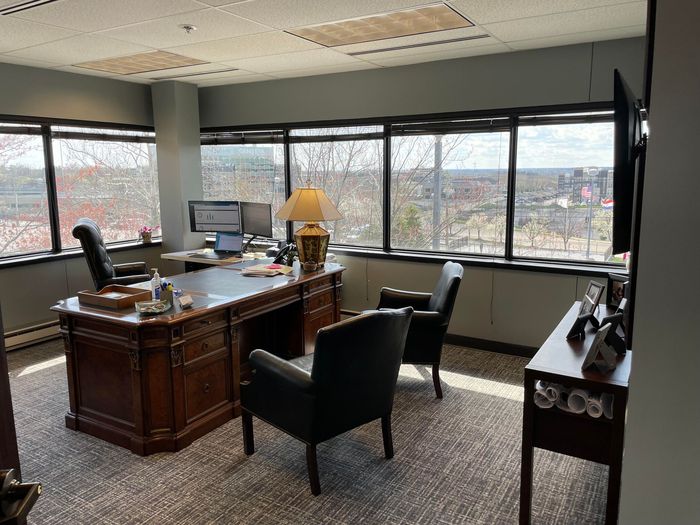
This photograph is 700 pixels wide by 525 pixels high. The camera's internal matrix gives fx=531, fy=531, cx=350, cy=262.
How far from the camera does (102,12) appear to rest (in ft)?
10.4

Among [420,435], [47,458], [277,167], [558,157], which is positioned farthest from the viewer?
[277,167]

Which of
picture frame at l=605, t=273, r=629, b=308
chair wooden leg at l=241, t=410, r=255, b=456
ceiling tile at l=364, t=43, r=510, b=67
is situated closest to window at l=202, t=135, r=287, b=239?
ceiling tile at l=364, t=43, r=510, b=67

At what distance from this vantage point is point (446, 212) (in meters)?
4.94

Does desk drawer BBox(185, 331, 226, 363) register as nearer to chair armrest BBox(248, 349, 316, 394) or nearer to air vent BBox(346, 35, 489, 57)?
chair armrest BBox(248, 349, 316, 394)

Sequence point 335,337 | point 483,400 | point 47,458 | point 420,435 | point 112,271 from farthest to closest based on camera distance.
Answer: point 112,271, point 483,400, point 420,435, point 47,458, point 335,337

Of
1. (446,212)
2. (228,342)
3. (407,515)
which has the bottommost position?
(407,515)

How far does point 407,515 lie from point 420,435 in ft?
2.57

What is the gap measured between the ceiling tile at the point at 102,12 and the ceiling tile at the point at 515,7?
5.16 feet

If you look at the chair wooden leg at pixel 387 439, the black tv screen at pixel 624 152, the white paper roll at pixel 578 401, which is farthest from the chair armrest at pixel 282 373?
the black tv screen at pixel 624 152

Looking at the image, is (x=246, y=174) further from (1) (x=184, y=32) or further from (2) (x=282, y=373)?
(2) (x=282, y=373)

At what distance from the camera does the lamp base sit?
4277 millimetres

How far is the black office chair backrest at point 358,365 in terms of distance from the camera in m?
2.42

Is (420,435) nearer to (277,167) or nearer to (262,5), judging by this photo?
(262,5)

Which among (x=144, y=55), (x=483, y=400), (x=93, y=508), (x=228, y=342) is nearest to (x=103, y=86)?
(x=144, y=55)
